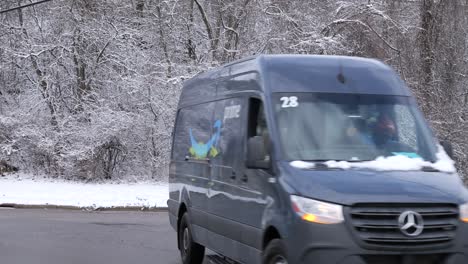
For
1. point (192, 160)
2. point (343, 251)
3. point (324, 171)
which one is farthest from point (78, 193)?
point (343, 251)

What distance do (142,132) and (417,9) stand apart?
11.3m

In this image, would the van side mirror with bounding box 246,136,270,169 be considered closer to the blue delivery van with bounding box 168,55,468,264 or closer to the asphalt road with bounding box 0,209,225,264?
the blue delivery van with bounding box 168,55,468,264

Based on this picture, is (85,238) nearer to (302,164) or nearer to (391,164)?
(302,164)

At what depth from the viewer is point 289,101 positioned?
24.2ft

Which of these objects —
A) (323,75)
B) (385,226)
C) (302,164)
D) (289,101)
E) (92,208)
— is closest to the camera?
(385,226)

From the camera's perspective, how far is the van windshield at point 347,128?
23.2 ft

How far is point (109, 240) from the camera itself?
12953 mm

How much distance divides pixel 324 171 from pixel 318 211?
20.3 inches

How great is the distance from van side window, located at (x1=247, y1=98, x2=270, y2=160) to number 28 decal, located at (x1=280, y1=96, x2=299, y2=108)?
0.86ft

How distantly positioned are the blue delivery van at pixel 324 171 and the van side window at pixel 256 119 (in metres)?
0.01

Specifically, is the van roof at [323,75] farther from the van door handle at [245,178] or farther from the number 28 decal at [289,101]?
the van door handle at [245,178]

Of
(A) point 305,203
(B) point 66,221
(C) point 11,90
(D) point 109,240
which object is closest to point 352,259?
(A) point 305,203

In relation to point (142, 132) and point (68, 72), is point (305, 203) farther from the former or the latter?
point (68, 72)

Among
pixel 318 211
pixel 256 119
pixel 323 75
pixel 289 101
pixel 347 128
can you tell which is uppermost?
pixel 323 75
